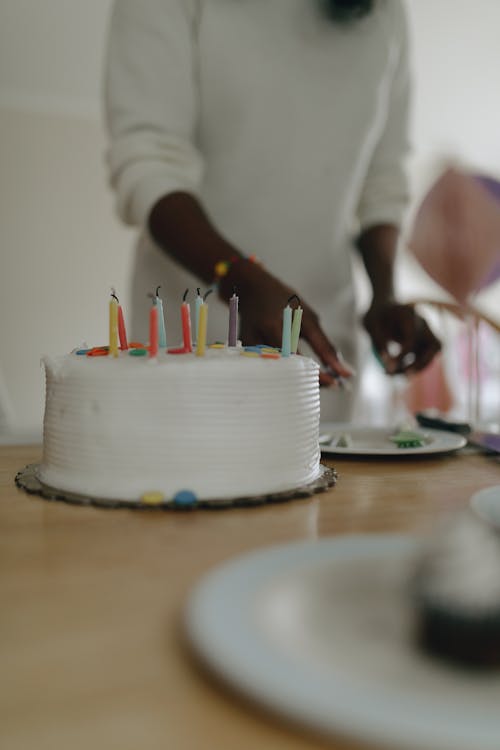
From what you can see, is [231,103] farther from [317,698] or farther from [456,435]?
[317,698]

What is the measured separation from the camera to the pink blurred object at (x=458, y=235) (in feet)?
6.86

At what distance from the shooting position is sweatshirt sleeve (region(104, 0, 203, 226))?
1221 millimetres

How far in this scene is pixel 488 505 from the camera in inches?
20.8

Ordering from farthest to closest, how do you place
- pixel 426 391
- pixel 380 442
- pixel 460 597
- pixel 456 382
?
pixel 456 382 → pixel 426 391 → pixel 380 442 → pixel 460 597

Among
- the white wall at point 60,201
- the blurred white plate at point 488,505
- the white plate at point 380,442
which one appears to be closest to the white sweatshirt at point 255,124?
the white plate at point 380,442

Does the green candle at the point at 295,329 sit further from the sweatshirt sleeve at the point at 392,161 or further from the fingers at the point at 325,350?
the sweatshirt sleeve at the point at 392,161

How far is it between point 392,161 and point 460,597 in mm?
1543

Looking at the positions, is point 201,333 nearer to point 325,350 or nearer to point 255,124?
point 325,350

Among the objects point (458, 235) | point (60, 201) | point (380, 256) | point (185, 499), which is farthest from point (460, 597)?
point (60, 201)

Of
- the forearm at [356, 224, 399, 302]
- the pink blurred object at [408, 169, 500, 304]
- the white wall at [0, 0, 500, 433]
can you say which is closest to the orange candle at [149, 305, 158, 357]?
the forearm at [356, 224, 399, 302]

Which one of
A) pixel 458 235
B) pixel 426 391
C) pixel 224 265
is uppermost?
pixel 458 235

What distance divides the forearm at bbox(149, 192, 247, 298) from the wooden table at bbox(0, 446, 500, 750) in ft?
→ 1.50

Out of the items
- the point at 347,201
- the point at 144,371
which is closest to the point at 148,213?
the point at 347,201

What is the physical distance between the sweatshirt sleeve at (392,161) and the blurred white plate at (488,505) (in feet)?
3.75
